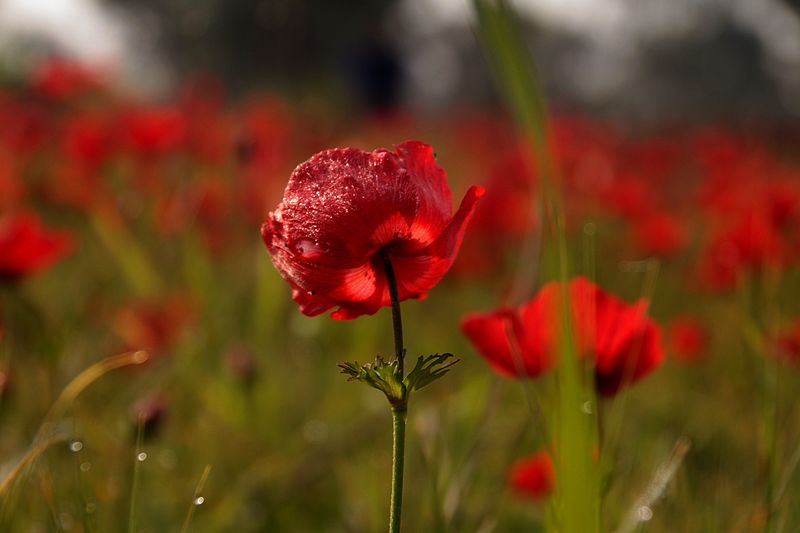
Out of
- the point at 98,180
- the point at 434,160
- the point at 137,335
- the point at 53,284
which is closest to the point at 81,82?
the point at 98,180

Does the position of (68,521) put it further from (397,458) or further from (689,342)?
(689,342)

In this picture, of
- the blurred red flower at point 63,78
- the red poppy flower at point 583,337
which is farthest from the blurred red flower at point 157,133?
the red poppy flower at point 583,337

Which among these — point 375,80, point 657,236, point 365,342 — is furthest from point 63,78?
point 375,80

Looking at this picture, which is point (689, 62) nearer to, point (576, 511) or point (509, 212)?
point (509, 212)

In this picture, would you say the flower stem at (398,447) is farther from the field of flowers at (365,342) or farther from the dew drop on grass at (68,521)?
the dew drop on grass at (68,521)

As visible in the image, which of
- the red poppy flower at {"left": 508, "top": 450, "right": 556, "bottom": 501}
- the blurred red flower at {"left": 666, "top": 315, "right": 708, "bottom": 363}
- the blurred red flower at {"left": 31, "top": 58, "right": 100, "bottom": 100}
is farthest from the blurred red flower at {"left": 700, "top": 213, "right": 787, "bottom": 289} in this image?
the blurred red flower at {"left": 31, "top": 58, "right": 100, "bottom": 100}

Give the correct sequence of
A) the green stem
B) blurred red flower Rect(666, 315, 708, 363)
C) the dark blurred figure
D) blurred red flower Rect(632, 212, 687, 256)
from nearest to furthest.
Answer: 1. the green stem
2. blurred red flower Rect(666, 315, 708, 363)
3. blurred red flower Rect(632, 212, 687, 256)
4. the dark blurred figure

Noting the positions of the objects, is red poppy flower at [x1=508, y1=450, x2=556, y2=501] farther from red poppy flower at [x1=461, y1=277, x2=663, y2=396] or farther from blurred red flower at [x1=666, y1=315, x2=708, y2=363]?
blurred red flower at [x1=666, y1=315, x2=708, y2=363]

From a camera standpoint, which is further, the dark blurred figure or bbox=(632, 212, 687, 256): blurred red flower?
the dark blurred figure
